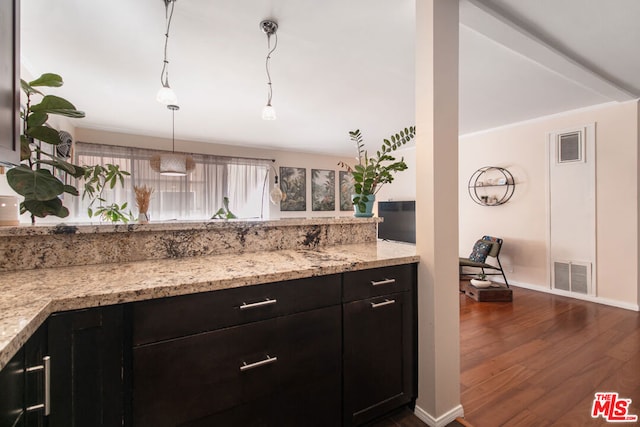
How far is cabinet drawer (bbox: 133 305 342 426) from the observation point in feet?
3.08

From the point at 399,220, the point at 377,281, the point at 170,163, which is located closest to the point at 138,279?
the point at 377,281

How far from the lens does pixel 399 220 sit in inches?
217

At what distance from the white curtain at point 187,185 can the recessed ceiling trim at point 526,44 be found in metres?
4.35

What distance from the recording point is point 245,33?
6.49 ft

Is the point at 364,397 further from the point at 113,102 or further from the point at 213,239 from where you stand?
the point at 113,102

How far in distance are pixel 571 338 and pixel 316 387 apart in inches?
99.6

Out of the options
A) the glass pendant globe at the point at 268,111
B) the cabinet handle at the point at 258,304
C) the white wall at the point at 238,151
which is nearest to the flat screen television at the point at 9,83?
the cabinet handle at the point at 258,304

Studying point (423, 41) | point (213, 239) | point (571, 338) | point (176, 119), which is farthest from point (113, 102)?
point (571, 338)

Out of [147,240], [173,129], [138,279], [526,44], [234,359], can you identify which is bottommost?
[234,359]

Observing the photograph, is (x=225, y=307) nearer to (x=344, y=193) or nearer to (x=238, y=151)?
(x=238, y=151)

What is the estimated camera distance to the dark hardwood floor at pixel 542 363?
1565 mm

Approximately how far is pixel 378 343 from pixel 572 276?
11.9ft

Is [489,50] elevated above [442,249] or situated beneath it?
elevated above

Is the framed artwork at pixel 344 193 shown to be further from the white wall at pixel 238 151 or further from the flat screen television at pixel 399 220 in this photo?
the flat screen television at pixel 399 220
